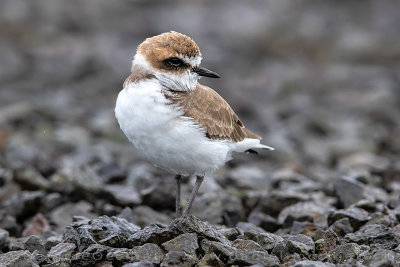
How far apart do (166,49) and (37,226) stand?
9.18ft

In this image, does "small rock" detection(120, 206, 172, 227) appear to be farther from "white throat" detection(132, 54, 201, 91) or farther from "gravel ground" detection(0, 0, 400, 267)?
"white throat" detection(132, 54, 201, 91)

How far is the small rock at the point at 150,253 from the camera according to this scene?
5891mm

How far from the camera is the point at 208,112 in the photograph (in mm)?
7156

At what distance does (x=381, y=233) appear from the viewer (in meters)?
6.73

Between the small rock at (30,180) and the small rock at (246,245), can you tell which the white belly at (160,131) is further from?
the small rock at (30,180)

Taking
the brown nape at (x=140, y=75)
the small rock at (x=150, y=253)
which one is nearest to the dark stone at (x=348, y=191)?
the brown nape at (x=140, y=75)

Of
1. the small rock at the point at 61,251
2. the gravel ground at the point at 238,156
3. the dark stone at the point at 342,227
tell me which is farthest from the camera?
the dark stone at the point at 342,227

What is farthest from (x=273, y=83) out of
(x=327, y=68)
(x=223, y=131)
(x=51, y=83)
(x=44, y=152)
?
(x=223, y=131)

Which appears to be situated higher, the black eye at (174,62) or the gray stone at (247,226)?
the black eye at (174,62)

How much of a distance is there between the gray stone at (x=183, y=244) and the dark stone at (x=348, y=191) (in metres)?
3.14

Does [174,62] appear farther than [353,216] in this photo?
No

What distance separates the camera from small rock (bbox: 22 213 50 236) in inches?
304

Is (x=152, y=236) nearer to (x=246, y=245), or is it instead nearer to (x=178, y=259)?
(x=178, y=259)

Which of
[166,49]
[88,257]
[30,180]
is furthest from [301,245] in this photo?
[30,180]
